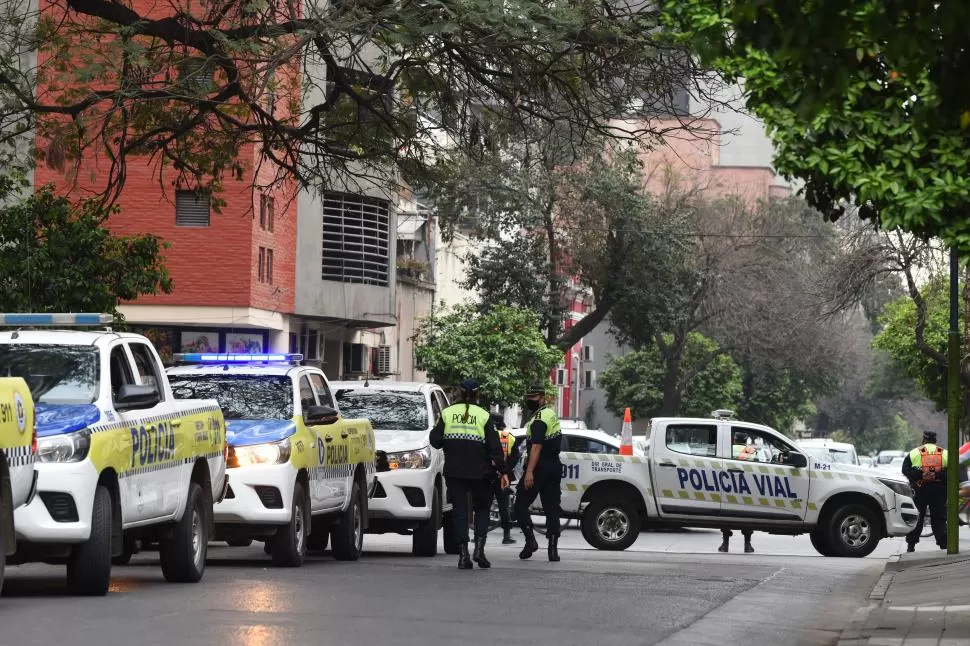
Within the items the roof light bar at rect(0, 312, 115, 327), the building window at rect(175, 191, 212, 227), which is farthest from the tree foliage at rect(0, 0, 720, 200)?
the building window at rect(175, 191, 212, 227)

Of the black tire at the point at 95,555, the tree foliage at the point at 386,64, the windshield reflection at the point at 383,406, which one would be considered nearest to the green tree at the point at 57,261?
the tree foliage at the point at 386,64

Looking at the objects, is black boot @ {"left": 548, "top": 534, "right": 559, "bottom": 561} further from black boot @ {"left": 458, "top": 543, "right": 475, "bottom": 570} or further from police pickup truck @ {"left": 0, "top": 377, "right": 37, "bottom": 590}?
police pickup truck @ {"left": 0, "top": 377, "right": 37, "bottom": 590}

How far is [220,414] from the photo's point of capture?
14.8 m

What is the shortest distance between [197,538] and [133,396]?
7.44 feet

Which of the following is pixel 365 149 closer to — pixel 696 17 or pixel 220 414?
pixel 220 414

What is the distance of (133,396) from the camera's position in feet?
39.5

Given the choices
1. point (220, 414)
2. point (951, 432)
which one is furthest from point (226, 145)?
point (951, 432)

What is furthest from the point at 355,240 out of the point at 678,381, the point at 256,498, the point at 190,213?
the point at 678,381

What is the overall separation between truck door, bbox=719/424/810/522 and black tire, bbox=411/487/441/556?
19.5 feet

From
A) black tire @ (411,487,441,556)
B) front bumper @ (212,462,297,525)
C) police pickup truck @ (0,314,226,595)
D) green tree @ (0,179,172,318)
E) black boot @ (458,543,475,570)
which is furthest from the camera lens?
green tree @ (0,179,172,318)

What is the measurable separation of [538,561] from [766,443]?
20.9ft

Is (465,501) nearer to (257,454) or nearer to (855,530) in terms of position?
(257,454)

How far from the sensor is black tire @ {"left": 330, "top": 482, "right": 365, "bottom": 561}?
18.1 meters

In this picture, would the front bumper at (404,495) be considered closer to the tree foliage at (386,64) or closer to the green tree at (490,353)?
the tree foliage at (386,64)
